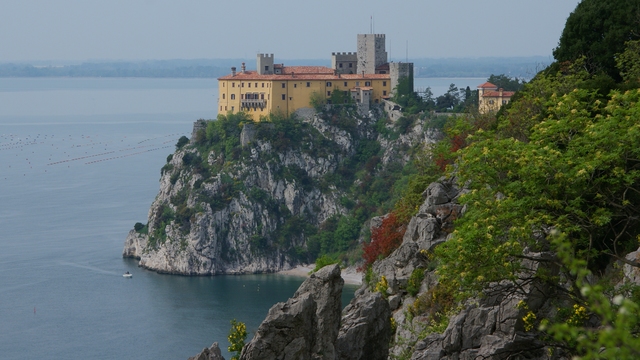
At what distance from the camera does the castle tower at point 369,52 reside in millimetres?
91625

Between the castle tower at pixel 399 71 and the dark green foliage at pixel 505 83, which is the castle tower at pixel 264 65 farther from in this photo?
the dark green foliage at pixel 505 83

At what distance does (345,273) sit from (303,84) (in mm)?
16377

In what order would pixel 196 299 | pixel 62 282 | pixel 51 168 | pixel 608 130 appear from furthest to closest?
pixel 51 168 < pixel 62 282 < pixel 196 299 < pixel 608 130

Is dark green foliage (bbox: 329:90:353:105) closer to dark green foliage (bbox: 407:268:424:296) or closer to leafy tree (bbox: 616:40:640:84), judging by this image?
leafy tree (bbox: 616:40:640:84)

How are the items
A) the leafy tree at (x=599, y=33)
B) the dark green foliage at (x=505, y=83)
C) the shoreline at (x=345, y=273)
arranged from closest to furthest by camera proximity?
the leafy tree at (x=599, y=33) < the shoreline at (x=345, y=273) < the dark green foliage at (x=505, y=83)

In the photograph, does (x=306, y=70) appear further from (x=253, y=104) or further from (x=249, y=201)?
(x=249, y=201)

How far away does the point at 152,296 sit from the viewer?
79750mm

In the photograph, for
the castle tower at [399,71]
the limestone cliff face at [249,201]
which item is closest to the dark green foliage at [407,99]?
the castle tower at [399,71]

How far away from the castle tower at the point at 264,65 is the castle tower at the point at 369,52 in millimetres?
7510

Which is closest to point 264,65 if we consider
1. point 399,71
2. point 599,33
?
point 399,71

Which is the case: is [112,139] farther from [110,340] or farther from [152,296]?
[110,340]

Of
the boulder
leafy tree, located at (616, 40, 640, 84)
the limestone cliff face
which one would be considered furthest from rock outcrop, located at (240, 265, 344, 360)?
the limestone cliff face

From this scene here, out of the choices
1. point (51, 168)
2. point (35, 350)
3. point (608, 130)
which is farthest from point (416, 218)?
point (51, 168)

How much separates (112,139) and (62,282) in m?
86.4
